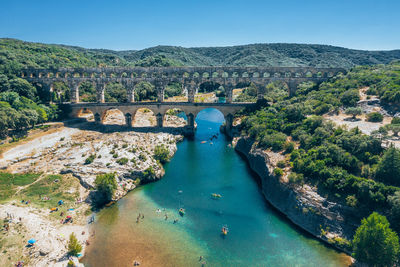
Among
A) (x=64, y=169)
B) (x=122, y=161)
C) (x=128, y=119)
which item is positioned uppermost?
(x=128, y=119)

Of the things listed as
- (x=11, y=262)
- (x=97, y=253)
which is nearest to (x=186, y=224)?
(x=97, y=253)

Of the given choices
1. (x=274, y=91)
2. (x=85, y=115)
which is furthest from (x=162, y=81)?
(x=274, y=91)

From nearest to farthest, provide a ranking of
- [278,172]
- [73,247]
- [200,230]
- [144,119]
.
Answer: [73,247] → [200,230] → [278,172] → [144,119]

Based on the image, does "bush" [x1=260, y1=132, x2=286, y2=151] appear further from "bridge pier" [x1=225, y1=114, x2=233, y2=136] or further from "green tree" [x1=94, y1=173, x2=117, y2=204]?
"green tree" [x1=94, y1=173, x2=117, y2=204]

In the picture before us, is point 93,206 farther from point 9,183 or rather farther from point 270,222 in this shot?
point 270,222

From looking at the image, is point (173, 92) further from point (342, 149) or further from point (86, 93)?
A: point (342, 149)

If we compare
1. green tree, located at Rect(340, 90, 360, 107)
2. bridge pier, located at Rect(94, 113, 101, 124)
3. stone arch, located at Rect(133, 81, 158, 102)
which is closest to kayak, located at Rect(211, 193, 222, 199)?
green tree, located at Rect(340, 90, 360, 107)
